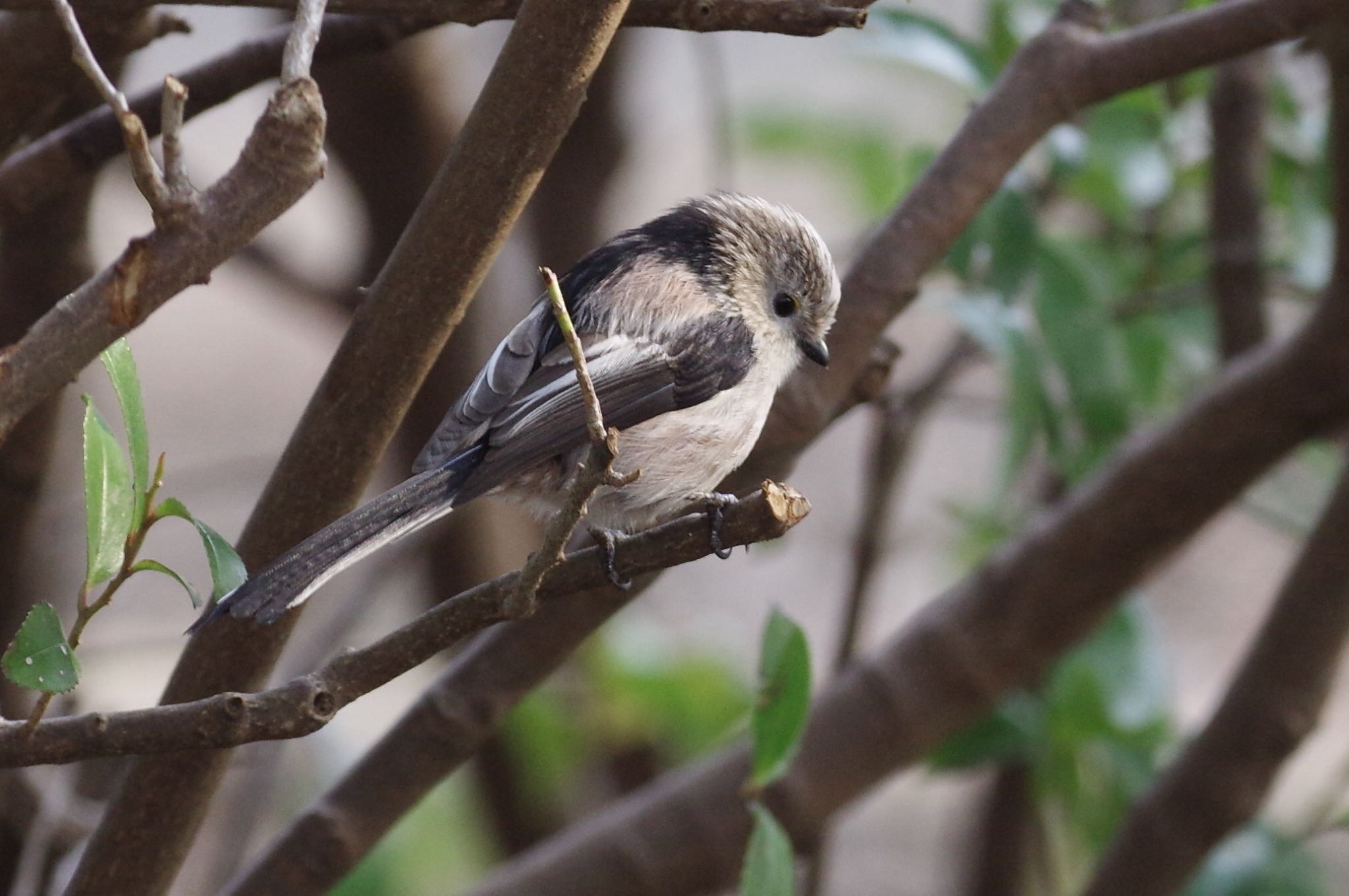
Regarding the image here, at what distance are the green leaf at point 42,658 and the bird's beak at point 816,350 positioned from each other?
0.97 m

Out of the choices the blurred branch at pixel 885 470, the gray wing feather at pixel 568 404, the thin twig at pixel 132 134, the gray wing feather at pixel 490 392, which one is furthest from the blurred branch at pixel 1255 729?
the thin twig at pixel 132 134

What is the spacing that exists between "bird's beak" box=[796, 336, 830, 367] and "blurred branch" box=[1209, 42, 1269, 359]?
3.41ft

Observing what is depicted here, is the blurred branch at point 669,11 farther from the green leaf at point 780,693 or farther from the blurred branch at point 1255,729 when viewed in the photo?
the blurred branch at point 1255,729

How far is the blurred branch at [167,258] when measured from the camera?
94 cm

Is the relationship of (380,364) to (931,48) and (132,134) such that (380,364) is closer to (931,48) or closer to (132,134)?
(132,134)

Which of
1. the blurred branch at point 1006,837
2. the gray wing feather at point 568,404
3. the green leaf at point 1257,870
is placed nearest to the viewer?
the gray wing feather at point 568,404

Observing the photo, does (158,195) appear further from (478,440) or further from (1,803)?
(1,803)

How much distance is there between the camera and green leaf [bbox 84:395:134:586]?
987 mm

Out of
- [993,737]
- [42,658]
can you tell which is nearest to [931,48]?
[993,737]

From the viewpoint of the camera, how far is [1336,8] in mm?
1564

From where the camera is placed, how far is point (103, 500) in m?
1.00

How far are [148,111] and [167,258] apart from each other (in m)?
0.66

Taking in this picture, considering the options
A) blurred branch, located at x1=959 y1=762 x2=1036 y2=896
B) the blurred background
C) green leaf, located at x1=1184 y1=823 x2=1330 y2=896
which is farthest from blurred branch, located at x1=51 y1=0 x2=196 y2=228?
blurred branch, located at x1=959 y1=762 x2=1036 y2=896

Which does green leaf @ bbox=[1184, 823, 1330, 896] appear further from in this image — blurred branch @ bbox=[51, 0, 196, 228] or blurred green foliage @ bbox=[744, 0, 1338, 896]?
blurred branch @ bbox=[51, 0, 196, 228]
